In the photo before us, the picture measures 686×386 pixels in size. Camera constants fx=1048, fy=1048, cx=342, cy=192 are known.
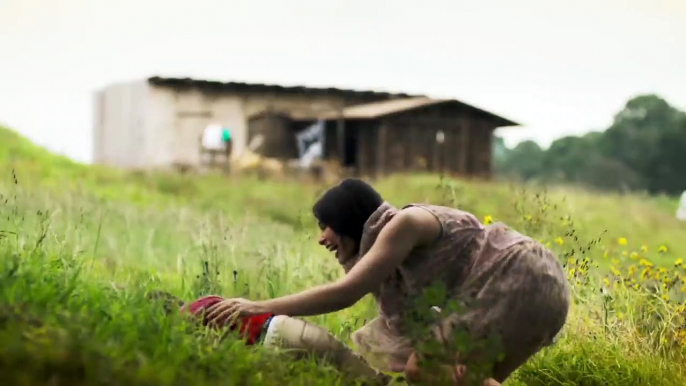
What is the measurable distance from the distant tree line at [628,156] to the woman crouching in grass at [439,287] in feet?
70.3

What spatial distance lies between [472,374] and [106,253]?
15.1ft

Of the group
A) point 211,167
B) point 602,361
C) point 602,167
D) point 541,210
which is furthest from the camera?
point 602,167

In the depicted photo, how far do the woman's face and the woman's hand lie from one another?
0.37 m

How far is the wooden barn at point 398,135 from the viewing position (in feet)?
68.5

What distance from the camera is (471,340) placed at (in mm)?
3719

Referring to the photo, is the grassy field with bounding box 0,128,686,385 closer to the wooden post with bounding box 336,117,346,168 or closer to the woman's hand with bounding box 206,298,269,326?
the woman's hand with bounding box 206,298,269,326

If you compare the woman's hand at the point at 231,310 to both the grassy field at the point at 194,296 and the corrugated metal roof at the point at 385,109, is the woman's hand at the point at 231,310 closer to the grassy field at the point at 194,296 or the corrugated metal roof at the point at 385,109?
the grassy field at the point at 194,296

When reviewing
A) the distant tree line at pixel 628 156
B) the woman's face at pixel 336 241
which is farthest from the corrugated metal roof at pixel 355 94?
the woman's face at pixel 336 241

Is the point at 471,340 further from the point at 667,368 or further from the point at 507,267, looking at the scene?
the point at 667,368

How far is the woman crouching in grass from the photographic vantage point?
3.67 m

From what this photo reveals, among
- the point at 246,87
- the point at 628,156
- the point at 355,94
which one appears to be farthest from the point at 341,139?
the point at 628,156

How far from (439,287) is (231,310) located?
29.1 inches

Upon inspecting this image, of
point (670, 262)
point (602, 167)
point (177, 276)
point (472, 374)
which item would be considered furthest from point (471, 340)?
point (602, 167)

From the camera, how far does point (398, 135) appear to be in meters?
20.9
